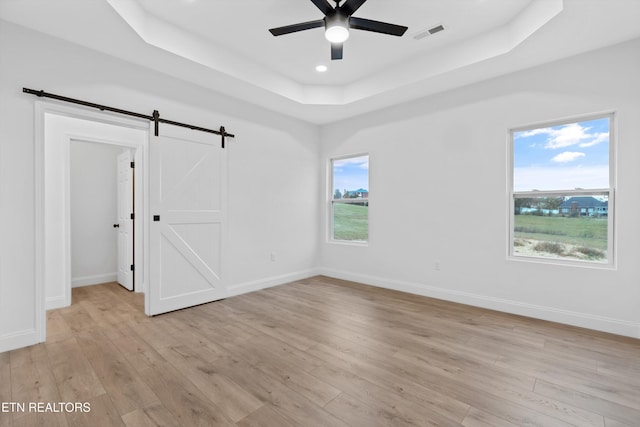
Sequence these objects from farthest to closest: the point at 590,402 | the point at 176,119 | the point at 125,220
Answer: the point at 125,220 < the point at 176,119 < the point at 590,402

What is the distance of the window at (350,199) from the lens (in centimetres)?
527

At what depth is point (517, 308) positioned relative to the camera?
3.55 metres

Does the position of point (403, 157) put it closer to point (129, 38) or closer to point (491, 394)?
point (491, 394)

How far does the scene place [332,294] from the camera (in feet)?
14.5

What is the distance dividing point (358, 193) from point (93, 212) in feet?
14.9

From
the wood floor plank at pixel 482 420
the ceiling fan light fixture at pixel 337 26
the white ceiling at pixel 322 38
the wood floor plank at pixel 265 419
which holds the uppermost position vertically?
the white ceiling at pixel 322 38

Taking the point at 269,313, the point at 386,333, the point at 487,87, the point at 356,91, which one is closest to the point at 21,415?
the point at 269,313

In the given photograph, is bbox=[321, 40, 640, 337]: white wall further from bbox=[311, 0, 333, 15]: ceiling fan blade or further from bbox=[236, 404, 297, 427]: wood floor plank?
bbox=[236, 404, 297, 427]: wood floor plank

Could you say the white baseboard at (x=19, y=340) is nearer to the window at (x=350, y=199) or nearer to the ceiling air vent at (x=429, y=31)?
the window at (x=350, y=199)

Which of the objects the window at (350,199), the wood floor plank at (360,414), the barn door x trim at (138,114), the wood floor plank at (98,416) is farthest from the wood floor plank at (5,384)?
the window at (350,199)

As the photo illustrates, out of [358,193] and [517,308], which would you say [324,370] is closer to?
[517,308]

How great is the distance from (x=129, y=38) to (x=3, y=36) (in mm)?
981

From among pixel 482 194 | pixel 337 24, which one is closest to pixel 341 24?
pixel 337 24

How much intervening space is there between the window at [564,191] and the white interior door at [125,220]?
547cm
